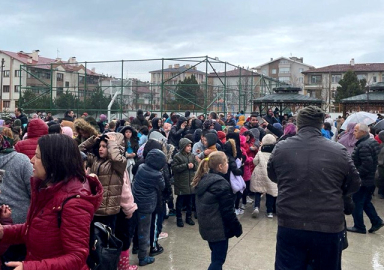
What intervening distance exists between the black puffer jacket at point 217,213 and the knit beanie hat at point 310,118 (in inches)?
45.6

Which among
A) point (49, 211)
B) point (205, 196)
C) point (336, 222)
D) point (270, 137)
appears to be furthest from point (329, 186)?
point (270, 137)

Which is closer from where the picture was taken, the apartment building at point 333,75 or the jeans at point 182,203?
the jeans at point 182,203

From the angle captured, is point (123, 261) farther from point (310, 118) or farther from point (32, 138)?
point (310, 118)

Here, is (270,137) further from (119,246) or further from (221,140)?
(119,246)

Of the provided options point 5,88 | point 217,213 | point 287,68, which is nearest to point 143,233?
point 217,213

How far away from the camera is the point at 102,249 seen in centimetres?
213

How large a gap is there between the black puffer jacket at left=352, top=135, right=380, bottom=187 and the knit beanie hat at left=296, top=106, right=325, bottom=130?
2993 millimetres

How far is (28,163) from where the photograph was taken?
316cm

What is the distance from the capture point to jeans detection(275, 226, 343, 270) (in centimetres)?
293

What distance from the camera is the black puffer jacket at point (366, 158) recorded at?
18.9 ft

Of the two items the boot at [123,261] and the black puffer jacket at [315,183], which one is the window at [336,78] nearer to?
the boot at [123,261]

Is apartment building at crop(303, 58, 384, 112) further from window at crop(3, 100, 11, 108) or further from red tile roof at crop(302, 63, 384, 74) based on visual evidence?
window at crop(3, 100, 11, 108)

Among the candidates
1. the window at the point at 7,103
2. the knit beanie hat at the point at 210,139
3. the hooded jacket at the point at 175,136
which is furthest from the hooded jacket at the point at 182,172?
the window at the point at 7,103

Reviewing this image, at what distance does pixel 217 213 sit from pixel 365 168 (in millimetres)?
3093
